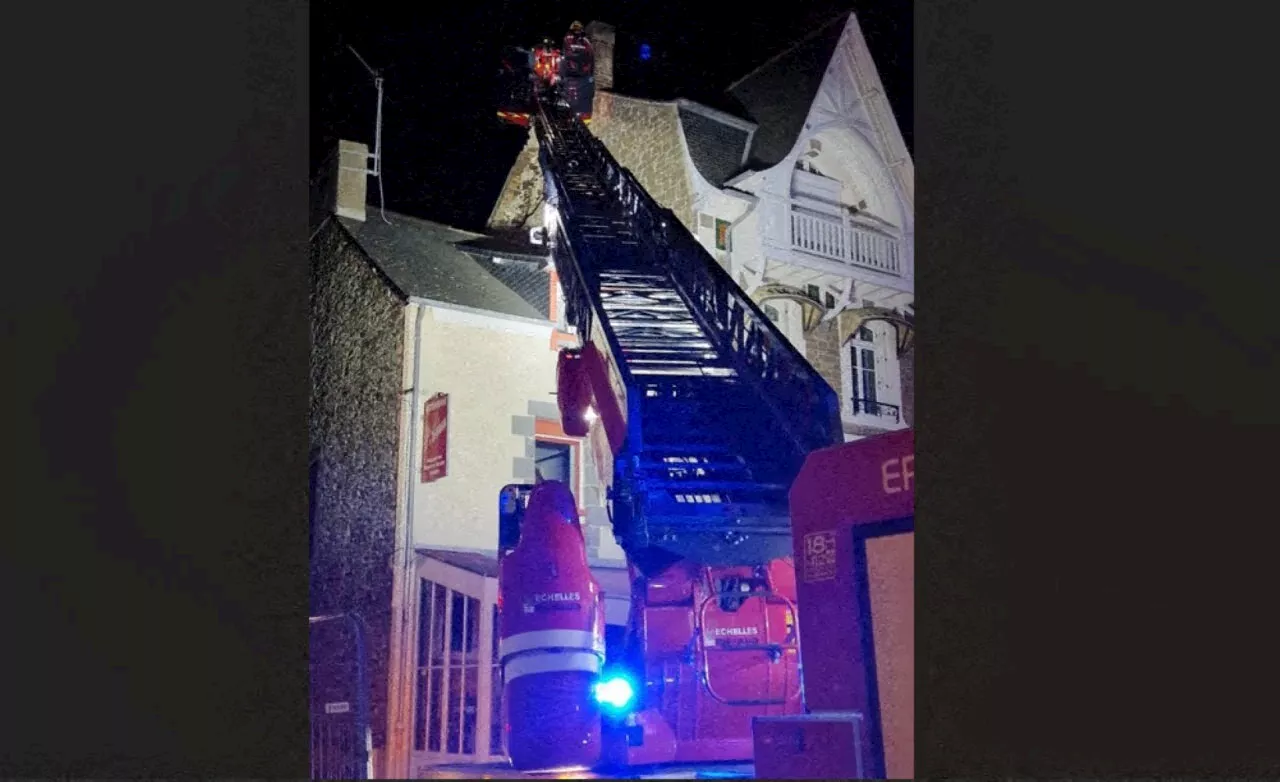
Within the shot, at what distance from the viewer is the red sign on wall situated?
4.85 metres

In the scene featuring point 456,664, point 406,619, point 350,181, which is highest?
point 350,181

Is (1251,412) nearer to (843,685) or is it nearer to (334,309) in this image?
(843,685)

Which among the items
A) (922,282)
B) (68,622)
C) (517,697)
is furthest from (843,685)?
(68,622)

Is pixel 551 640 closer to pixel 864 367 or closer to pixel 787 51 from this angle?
pixel 864 367

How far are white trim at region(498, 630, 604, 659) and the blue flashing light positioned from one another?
0.76 ft

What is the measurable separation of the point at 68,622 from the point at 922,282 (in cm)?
281

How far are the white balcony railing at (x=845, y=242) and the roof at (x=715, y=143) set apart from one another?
54cm

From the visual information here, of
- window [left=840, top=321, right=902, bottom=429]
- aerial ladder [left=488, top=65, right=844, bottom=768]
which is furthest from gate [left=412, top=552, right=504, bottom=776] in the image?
window [left=840, top=321, right=902, bottom=429]

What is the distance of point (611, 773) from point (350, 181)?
2405mm

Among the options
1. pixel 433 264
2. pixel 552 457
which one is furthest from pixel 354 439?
pixel 433 264

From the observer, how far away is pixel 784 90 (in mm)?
5824

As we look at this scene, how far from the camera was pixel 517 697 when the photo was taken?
3760 mm

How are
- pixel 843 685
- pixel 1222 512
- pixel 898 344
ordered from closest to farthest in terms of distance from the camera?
pixel 843 685
pixel 1222 512
pixel 898 344

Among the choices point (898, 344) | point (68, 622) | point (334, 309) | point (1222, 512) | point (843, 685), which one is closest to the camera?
point (843, 685)
